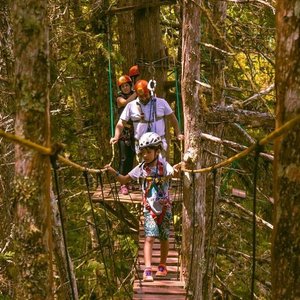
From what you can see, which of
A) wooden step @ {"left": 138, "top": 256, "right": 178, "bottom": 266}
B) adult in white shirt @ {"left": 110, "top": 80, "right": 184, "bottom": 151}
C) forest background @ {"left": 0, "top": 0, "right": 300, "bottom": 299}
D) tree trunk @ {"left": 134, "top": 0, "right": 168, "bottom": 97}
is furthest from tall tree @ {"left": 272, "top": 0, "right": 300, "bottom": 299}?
tree trunk @ {"left": 134, "top": 0, "right": 168, "bottom": 97}

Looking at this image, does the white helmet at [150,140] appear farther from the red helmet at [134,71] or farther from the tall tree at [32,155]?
the red helmet at [134,71]

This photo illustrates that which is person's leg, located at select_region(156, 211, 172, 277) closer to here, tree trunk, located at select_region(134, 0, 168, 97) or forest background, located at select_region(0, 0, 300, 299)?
forest background, located at select_region(0, 0, 300, 299)

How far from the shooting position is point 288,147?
2.16 metres

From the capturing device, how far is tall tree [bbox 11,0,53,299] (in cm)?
339

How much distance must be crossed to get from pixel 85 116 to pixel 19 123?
17.5 ft

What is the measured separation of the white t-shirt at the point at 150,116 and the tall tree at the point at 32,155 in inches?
86.8

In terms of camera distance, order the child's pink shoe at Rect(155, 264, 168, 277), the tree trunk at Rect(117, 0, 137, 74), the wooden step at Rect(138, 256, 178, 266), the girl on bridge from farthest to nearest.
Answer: the tree trunk at Rect(117, 0, 137, 74), the wooden step at Rect(138, 256, 178, 266), the child's pink shoe at Rect(155, 264, 168, 277), the girl on bridge

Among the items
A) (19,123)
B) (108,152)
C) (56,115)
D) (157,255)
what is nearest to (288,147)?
(19,123)

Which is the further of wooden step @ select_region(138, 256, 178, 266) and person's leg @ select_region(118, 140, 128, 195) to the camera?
person's leg @ select_region(118, 140, 128, 195)

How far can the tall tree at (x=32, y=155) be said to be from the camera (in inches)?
134

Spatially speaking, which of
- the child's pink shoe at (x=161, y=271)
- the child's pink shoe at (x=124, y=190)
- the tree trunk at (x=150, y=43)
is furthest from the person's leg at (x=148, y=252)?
the tree trunk at (x=150, y=43)

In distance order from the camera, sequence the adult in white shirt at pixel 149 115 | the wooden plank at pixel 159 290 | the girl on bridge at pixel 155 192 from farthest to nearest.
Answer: the adult in white shirt at pixel 149 115
the girl on bridge at pixel 155 192
the wooden plank at pixel 159 290

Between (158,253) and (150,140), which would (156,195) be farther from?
(158,253)

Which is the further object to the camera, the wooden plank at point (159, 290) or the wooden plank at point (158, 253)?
the wooden plank at point (158, 253)
